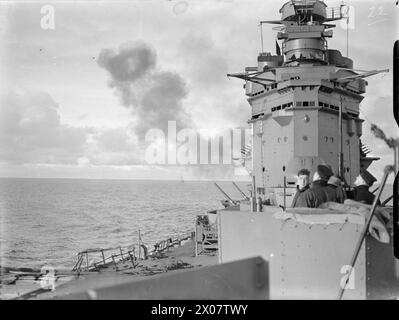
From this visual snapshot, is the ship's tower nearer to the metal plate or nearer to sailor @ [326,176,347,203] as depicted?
sailor @ [326,176,347,203]

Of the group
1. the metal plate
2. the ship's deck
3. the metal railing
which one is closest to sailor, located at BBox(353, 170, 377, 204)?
the metal plate

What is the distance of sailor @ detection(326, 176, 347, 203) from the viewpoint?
5.37m

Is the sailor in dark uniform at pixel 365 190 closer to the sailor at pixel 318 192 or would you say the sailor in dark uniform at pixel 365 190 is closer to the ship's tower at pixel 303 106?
the sailor at pixel 318 192

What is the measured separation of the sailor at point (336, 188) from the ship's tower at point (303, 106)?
9.79 m

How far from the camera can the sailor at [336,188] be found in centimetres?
537

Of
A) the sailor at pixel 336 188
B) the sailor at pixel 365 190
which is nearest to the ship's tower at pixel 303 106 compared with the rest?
the sailor at pixel 336 188

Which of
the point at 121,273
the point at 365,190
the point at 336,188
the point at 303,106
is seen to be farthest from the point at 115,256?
the point at 365,190

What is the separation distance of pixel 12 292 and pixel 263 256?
29.5 ft

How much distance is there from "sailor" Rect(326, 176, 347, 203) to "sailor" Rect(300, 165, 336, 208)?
93 millimetres

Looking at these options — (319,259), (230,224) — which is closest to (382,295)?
(319,259)
